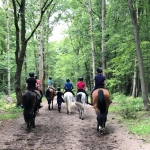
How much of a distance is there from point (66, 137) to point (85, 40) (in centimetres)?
2683

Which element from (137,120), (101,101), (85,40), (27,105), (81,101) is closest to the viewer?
(101,101)

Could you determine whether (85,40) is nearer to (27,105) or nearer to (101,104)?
(27,105)

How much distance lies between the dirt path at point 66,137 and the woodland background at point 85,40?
189 inches

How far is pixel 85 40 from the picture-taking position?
34.4 metres

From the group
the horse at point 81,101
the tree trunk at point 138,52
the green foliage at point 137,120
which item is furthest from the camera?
the tree trunk at point 138,52

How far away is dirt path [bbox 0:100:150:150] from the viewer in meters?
7.37

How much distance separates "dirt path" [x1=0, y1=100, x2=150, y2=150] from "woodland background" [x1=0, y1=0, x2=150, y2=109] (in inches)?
189

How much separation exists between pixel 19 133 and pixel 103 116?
3.22 metres

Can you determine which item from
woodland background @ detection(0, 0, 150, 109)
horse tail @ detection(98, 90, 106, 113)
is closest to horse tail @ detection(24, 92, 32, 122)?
horse tail @ detection(98, 90, 106, 113)

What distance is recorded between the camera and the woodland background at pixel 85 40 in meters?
16.0

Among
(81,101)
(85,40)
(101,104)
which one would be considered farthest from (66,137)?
(85,40)

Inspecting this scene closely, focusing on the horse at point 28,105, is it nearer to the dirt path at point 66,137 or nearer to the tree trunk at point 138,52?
the dirt path at point 66,137

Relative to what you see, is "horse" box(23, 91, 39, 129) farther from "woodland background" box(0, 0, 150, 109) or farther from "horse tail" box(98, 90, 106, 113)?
"woodland background" box(0, 0, 150, 109)

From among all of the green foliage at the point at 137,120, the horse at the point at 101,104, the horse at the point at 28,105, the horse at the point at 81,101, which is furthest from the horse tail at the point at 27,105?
the green foliage at the point at 137,120
